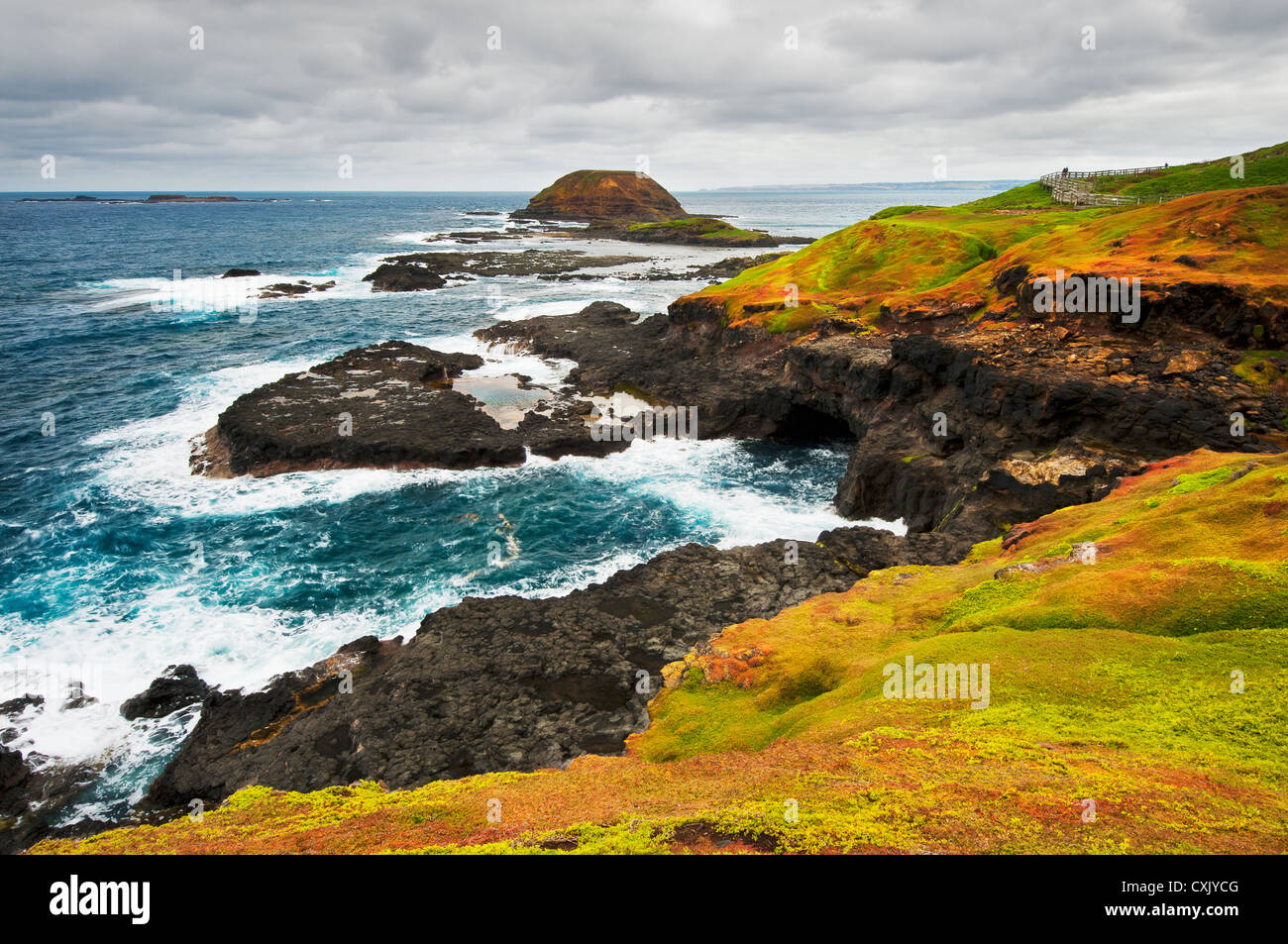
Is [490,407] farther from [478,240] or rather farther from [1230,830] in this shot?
[478,240]

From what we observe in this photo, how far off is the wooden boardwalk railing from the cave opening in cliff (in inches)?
1349

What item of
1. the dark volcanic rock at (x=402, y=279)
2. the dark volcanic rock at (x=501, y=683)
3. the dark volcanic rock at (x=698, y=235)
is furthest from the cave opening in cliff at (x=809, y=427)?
the dark volcanic rock at (x=698, y=235)

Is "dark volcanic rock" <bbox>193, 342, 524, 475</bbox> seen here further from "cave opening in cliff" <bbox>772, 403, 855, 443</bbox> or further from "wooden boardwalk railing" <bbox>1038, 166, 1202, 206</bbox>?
"wooden boardwalk railing" <bbox>1038, 166, 1202, 206</bbox>

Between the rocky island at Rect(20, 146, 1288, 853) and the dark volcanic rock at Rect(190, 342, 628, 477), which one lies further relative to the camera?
the dark volcanic rock at Rect(190, 342, 628, 477)

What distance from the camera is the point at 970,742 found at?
1277 cm

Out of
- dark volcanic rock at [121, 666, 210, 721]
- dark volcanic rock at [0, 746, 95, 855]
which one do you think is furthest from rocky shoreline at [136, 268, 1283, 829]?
dark volcanic rock at [0, 746, 95, 855]

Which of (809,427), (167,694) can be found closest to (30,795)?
(167,694)

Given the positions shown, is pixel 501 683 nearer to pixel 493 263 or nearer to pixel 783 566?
pixel 783 566

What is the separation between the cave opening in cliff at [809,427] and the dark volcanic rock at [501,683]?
69.8 feet

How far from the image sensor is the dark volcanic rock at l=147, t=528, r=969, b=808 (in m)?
20.3

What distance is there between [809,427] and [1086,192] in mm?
46666

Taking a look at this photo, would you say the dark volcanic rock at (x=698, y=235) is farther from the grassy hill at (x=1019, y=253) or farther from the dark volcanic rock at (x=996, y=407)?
the dark volcanic rock at (x=996, y=407)
